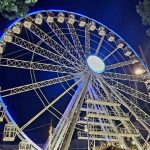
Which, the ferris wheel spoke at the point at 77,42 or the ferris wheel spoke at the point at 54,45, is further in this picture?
the ferris wheel spoke at the point at 77,42

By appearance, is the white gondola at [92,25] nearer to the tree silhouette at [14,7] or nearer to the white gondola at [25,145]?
the tree silhouette at [14,7]

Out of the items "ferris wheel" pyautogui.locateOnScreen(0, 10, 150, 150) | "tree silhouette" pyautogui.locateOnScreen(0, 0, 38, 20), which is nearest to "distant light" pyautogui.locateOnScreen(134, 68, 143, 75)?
"ferris wheel" pyautogui.locateOnScreen(0, 10, 150, 150)

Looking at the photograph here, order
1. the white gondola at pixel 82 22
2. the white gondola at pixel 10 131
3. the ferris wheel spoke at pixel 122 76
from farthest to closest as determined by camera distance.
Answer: the white gondola at pixel 82 22 < the ferris wheel spoke at pixel 122 76 < the white gondola at pixel 10 131

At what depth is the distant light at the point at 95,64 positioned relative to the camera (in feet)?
61.2

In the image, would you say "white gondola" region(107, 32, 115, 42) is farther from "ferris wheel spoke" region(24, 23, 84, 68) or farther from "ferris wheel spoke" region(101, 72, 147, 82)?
"ferris wheel spoke" region(24, 23, 84, 68)

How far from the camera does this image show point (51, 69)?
18047 millimetres

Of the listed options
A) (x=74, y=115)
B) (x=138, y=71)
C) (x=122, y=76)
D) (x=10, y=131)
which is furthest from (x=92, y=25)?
(x=10, y=131)

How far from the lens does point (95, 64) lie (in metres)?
18.9

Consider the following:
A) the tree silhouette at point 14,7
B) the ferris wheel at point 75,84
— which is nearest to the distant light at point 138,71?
the ferris wheel at point 75,84

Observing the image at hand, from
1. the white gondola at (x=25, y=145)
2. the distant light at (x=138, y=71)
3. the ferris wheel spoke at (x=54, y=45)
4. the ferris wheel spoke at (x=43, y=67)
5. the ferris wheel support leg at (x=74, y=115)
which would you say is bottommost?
the white gondola at (x=25, y=145)

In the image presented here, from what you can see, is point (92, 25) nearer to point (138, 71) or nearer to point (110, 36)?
point (110, 36)

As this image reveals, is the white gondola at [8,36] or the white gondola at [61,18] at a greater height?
the white gondola at [61,18]

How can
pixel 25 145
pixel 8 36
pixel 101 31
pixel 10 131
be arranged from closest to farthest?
pixel 10 131
pixel 25 145
pixel 8 36
pixel 101 31

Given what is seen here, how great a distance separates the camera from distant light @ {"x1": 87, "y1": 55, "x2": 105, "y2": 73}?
1866 centimetres
